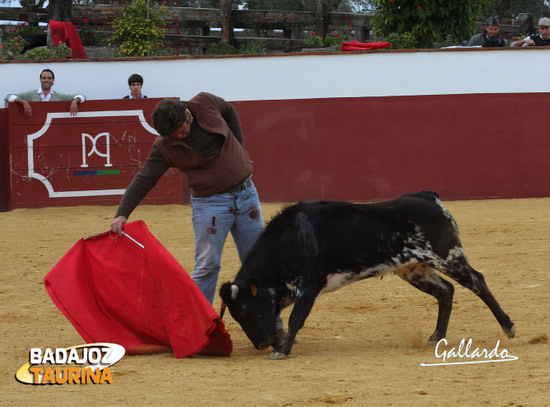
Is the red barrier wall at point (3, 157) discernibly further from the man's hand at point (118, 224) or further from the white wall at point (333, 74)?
the man's hand at point (118, 224)

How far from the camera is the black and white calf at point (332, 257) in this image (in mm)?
4824

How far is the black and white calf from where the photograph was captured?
190 inches

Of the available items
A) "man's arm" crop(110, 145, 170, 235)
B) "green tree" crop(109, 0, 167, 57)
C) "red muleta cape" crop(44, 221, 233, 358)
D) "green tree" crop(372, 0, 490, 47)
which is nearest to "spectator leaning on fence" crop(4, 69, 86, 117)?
"green tree" crop(109, 0, 167, 57)

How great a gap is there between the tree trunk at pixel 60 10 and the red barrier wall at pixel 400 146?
6.58 meters

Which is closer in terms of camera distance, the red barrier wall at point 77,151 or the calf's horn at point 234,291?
the calf's horn at point 234,291

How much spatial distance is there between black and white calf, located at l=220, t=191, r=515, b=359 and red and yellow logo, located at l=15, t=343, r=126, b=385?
25.7 inches

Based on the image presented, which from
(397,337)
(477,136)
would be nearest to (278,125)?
(477,136)

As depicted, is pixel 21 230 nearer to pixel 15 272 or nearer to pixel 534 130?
pixel 15 272

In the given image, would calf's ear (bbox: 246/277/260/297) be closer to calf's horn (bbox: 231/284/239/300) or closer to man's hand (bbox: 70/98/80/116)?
calf's horn (bbox: 231/284/239/300)

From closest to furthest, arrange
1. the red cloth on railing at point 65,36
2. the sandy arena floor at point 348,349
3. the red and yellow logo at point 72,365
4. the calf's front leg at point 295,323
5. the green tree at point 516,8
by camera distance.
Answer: the sandy arena floor at point 348,349 < the red and yellow logo at point 72,365 < the calf's front leg at point 295,323 < the red cloth on railing at point 65,36 < the green tree at point 516,8

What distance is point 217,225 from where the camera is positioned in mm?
5027

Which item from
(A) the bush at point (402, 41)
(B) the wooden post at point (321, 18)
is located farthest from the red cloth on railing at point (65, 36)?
(B) the wooden post at point (321, 18)

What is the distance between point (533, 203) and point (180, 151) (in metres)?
6.38

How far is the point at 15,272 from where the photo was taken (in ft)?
24.2
